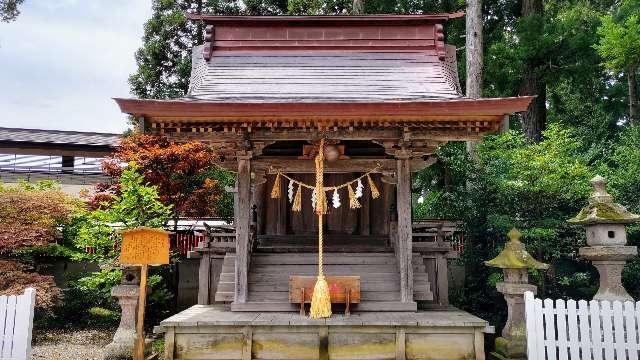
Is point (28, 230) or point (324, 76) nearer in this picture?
point (28, 230)

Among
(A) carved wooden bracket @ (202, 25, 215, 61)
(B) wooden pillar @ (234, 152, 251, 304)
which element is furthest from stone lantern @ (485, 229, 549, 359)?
(A) carved wooden bracket @ (202, 25, 215, 61)

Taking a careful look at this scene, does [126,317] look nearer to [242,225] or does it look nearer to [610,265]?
[242,225]

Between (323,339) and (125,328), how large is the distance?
4501 mm

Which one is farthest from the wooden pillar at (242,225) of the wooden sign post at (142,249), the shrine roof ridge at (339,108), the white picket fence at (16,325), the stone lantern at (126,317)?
the white picket fence at (16,325)

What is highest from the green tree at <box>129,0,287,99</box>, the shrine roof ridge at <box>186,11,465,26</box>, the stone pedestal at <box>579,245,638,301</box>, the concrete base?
the green tree at <box>129,0,287,99</box>

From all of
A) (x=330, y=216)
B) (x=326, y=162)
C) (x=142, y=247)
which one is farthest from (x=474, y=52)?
(x=142, y=247)

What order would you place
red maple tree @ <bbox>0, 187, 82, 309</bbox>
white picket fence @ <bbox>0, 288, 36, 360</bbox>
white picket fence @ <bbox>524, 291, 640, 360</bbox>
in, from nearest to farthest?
1. white picket fence @ <bbox>0, 288, 36, 360</bbox>
2. white picket fence @ <bbox>524, 291, 640, 360</bbox>
3. red maple tree @ <bbox>0, 187, 82, 309</bbox>

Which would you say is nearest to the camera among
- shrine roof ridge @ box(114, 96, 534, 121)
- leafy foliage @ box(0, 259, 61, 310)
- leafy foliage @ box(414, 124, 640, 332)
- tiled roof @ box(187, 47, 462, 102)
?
shrine roof ridge @ box(114, 96, 534, 121)

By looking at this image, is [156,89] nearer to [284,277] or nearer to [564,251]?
[284,277]

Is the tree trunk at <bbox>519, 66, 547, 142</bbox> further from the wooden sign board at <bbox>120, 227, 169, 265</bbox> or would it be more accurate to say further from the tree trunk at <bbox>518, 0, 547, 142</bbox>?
the wooden sign board at <bbox>120, 227, 169, 265</bbox>

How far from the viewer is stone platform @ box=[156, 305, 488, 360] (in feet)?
24.8

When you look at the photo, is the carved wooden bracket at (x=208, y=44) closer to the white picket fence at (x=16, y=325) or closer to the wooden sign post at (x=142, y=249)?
the wooden sign post at (x=142, y=249)

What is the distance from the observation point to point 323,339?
7.64 metres

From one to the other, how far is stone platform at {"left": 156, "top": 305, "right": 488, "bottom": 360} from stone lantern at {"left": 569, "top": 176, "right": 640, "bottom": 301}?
Result: 2.75 meters
